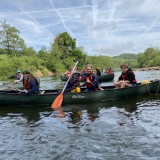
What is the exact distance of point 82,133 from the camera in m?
7.68

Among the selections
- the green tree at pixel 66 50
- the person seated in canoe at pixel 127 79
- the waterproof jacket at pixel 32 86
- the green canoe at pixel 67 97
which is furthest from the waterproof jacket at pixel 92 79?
the green tree at pixel 66 50

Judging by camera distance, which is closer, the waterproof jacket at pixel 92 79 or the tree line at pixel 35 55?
the waterproof jacket at pixel 92 79

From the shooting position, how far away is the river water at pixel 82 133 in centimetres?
612

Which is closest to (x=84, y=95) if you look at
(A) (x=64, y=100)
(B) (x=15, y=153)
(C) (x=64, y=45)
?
(A) (x=64, y=100)

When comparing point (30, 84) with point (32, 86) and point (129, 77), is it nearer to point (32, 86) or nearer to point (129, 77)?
point (32, 86)

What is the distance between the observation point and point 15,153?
6.34m

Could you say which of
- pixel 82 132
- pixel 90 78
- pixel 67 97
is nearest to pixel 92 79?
pixel 90 78

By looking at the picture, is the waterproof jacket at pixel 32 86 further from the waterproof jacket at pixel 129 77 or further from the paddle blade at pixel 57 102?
the waterproof jacket at pixel 129 77

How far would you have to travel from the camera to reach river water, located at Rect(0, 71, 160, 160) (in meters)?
6.12

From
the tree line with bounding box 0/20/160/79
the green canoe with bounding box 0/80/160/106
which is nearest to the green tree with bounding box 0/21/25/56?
the tree line with bounding box 0/20/160/79

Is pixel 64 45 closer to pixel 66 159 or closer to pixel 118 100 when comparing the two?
pixel 118 100

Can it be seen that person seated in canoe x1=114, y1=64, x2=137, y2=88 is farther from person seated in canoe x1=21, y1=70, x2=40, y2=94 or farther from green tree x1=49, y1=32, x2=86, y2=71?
green tree x1=49, y1=32, x2=86, y2=71

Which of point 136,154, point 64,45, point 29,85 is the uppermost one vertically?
point 64,45

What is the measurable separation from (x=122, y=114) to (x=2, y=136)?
423 centimetres
